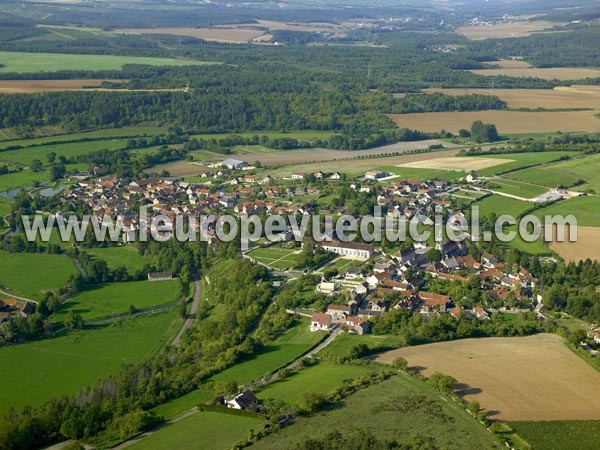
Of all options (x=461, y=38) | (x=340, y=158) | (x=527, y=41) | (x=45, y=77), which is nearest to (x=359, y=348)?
(x=340, y=158)

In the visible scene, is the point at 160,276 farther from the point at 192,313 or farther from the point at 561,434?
the point at 561,434

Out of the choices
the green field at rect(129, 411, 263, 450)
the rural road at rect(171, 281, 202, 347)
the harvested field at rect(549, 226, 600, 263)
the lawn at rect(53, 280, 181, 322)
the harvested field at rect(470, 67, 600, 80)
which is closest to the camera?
the green field at rect(129, 411, 263, 450)

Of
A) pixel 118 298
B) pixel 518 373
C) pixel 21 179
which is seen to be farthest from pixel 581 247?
pixel 21 179

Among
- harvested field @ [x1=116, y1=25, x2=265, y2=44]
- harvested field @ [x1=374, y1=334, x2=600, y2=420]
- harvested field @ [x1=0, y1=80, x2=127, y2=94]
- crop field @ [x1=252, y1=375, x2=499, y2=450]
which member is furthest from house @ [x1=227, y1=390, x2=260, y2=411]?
harvested field @ [x1=116, y1=25, x2=265, y2=44]

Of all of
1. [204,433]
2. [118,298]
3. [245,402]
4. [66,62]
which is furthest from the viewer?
[66,62]

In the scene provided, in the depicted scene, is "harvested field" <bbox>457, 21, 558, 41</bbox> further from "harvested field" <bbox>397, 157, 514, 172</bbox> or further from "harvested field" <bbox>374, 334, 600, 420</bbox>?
→ "harvested field" <bbox>374, 334, 600, 420</bbox>

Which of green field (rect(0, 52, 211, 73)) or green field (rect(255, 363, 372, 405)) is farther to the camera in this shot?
green field (rect(0, 52, 211, 73))
